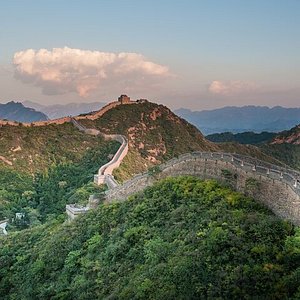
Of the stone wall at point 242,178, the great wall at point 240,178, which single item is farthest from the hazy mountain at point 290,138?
the stone wall at point 242,178

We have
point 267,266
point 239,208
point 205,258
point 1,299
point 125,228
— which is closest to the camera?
point 267,266

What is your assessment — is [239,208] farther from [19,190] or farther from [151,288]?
[19,190]

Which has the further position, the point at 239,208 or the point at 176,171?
the point at 176,171

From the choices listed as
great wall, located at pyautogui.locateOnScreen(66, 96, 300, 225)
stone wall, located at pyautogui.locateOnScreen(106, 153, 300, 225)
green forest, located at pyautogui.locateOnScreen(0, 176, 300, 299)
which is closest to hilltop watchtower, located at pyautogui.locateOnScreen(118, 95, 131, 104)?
great wall, located at pyautogui.locateOnScreen(66, 96, 300, 225)

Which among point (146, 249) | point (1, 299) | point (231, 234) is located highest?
point (231, 234)

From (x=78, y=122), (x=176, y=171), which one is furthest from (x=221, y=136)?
(x=176, y=171)

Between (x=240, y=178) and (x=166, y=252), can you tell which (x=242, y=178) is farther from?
(x=166, y=252)

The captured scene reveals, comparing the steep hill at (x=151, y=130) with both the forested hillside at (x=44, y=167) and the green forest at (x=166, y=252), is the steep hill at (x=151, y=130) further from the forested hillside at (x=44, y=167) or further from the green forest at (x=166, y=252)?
the green forest at (x=166, y=252)
